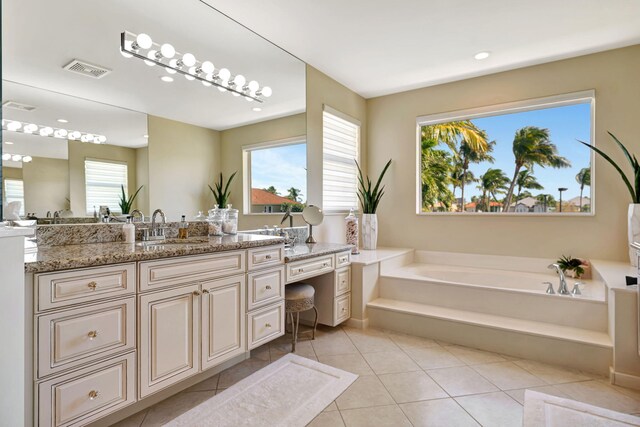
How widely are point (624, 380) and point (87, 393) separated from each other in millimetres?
3003

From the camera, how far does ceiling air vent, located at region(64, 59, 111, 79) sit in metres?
1.92

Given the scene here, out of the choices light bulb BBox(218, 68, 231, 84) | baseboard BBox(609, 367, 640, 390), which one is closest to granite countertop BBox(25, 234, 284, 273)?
light bulb BBox(218, 68, 231, 84)

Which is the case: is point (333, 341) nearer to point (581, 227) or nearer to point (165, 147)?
point (165, 147)

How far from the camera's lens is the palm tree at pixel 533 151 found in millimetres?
3373

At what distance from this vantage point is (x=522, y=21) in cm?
255

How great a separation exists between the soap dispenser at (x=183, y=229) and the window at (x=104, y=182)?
409 mm

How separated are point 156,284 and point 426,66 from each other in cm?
318

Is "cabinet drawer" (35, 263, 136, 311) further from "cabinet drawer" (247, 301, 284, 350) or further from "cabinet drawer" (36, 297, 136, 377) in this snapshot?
"cabinet drawer" (247, 301, 284, 350)

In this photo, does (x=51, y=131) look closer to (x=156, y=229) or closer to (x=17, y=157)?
(x=17, y=157)

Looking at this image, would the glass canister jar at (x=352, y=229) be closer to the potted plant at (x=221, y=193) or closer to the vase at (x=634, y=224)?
the potted plant at (x=221, y=193)

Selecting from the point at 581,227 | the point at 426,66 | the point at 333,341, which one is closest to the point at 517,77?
the point at 426,66

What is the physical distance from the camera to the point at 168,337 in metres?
1.71

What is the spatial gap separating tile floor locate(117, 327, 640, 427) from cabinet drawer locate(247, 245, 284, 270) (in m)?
0.76

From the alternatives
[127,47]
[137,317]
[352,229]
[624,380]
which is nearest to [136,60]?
[127,47]
